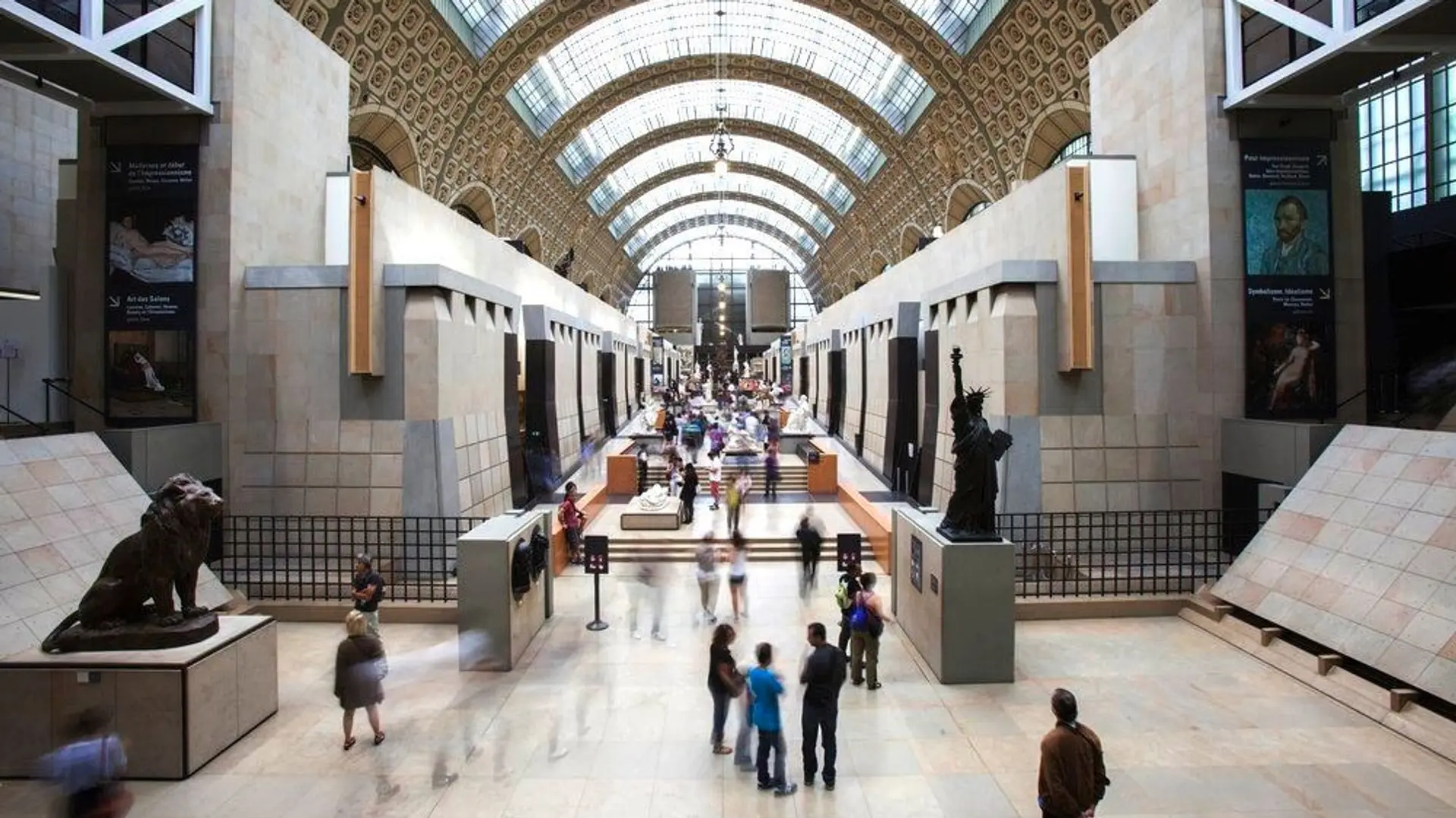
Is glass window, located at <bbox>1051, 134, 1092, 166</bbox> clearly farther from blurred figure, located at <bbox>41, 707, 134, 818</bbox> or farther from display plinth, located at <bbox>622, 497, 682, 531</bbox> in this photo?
blurred figure, located at <bbox>41, 707, 134, 818</bbox>

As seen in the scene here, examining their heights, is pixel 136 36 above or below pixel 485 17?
→ below

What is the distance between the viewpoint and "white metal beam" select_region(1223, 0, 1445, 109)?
381 inches

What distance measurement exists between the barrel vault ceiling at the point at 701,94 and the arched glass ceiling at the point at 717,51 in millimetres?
97

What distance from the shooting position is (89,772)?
4.19m

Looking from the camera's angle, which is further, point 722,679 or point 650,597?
point 650,597

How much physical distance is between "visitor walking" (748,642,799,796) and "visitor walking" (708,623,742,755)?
383 mm

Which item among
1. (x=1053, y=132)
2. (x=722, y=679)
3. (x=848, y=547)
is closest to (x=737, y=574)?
(x=848, y=547)

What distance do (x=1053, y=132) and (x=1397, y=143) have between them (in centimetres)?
907

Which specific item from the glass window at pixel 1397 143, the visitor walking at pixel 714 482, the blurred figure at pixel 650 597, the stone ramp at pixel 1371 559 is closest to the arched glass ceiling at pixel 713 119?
the glass window at pixel 1397 143

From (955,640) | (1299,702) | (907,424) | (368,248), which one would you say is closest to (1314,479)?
(1299,702)

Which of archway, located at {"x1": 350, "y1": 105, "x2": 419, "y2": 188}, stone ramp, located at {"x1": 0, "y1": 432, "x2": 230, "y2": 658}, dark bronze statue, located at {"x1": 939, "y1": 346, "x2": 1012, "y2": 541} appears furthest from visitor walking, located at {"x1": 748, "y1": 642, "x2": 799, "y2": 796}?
archway, located at {"x1": 350, "y1": 105, "x2": 419, "y2": 188}

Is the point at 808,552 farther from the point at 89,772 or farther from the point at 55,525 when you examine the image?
the point at 55,525

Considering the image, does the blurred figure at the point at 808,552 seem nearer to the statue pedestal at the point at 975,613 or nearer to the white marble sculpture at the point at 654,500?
the statue pedestal at the point at 975,613

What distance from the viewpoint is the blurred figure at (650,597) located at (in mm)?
9680
